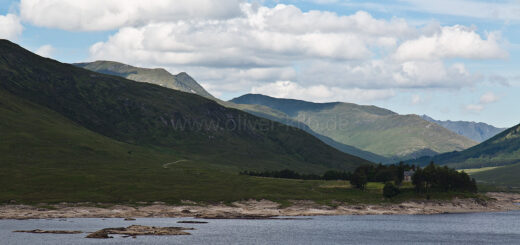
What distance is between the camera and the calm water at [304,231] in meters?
135

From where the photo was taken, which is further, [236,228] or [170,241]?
[236,228]

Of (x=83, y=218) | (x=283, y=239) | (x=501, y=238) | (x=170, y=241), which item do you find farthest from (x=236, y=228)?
(x=501, y=238)

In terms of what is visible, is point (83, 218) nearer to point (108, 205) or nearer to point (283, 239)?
point (108, 205)

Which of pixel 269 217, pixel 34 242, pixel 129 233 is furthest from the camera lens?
pixel 269 217

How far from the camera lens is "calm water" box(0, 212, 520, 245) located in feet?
443

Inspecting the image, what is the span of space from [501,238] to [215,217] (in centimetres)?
7854

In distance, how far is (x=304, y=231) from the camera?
529 ft

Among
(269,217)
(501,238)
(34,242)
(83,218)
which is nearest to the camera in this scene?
(34,242)

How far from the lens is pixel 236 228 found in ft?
541

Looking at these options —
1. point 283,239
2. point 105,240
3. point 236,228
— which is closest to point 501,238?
point 283,239

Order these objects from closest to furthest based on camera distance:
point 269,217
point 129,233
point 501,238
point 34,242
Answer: point 34,242
point 129,233
point 501,238
point 269,217

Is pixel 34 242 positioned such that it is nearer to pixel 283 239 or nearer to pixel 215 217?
pixel 283 239

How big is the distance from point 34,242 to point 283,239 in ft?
172

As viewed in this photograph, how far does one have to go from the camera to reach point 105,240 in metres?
130
